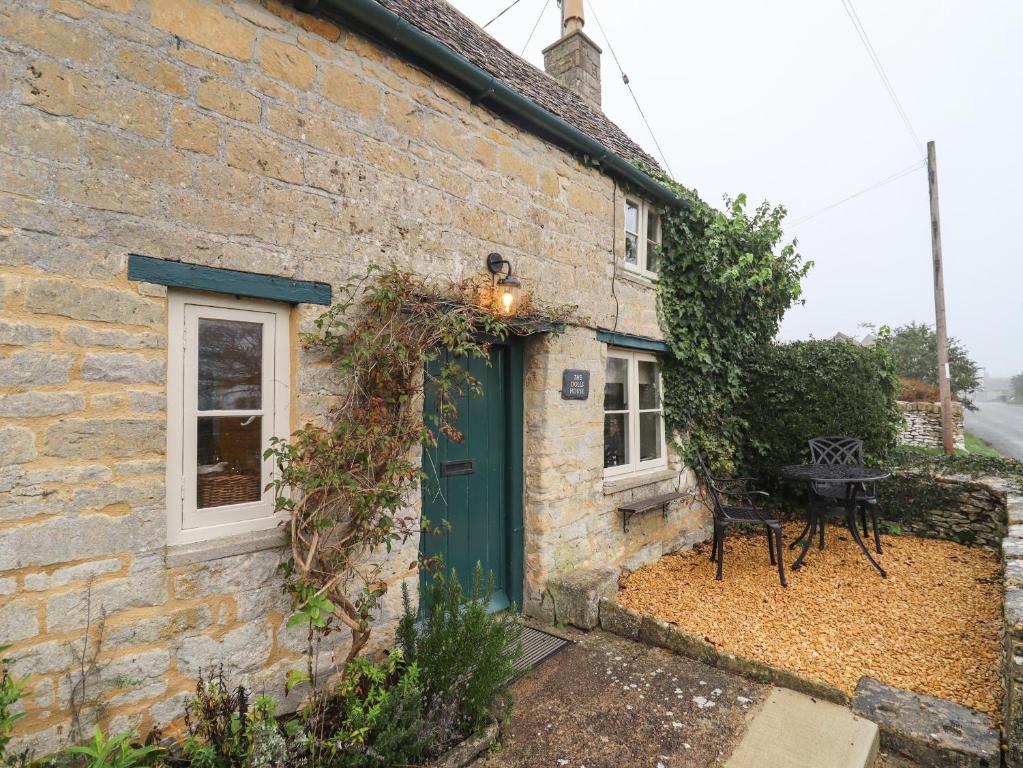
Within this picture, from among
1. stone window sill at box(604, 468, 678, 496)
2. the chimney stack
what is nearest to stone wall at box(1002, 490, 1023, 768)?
stone window sill at box(604, 468, 678, 496)

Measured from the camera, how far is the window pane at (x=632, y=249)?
5.76m

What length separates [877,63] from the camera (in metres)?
9.62

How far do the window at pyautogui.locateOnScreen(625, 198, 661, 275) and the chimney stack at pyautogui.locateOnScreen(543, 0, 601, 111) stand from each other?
A: 279 centimetres

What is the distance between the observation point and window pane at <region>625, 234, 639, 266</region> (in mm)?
5762

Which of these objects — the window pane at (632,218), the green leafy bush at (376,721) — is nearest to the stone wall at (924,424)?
the window pane at (632,218)

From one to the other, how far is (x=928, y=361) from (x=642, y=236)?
22.5 metres

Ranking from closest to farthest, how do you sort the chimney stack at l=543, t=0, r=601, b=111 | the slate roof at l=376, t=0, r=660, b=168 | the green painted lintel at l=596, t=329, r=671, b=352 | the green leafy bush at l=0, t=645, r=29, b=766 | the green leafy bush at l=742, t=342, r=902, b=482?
the green leafy bush at l=0, t=645, r=29, b=766
the slate roof at l=376, t=0, r=660, b=168
the green painted lintel at l=596, t=329, r=671, b=352
the green leafy bush at l=742, t=342, r=902, b=482
the chimney stack at l=543, t=0, r=601, b=111

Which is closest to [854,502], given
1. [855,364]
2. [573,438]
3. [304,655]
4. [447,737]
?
[855,364]

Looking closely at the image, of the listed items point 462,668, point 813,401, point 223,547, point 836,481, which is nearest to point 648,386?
point 836,481

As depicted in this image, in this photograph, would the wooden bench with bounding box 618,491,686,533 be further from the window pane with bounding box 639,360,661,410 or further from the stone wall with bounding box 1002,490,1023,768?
the stone wall with bounding box 1002,490,1023,768

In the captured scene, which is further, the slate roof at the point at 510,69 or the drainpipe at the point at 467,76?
the slate roof at the point at 510,69

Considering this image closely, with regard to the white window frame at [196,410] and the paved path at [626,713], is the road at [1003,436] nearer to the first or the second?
the paved path at [626,713]

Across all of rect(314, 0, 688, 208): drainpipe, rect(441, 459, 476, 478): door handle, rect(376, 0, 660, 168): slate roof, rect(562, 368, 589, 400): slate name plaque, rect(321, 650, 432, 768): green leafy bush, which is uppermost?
rect(376, 0, 660, 168): slate roof

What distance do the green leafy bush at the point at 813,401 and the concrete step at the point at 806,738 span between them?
14.4 feet
